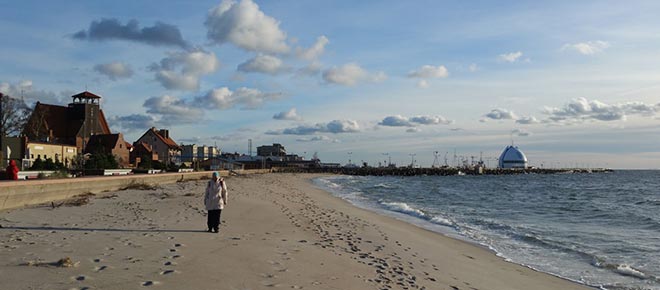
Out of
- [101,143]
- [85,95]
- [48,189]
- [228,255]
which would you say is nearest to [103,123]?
[85,95]

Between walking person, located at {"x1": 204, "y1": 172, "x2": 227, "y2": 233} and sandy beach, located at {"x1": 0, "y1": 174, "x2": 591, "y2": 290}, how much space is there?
0.33 metres

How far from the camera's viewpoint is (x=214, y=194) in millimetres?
13172

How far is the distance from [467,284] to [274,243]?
4353mm

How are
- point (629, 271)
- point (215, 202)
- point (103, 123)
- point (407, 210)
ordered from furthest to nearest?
point (103, 123), point (407, 210), point (215, 202), point (629, 271)

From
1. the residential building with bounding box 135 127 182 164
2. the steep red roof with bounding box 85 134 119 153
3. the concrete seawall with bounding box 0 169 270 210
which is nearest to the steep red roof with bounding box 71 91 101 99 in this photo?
the steep red roof with bounding box 85 134 119 153

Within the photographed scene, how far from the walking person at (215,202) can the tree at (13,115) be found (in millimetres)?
58956

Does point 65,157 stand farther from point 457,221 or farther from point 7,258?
point 7,258

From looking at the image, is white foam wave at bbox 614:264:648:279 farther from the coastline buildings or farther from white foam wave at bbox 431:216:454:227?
the coastline buildings

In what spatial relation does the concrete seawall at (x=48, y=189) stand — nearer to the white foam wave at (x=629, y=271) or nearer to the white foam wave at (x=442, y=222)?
the white foam wave at (x=442, y=222)

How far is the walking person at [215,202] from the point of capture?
12789mm

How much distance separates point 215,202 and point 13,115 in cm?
6339

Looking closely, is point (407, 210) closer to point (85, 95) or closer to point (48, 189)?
point (48, 189)

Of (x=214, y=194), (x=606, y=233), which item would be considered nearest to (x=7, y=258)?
(x=214, y=194)

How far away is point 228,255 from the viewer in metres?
9.61
